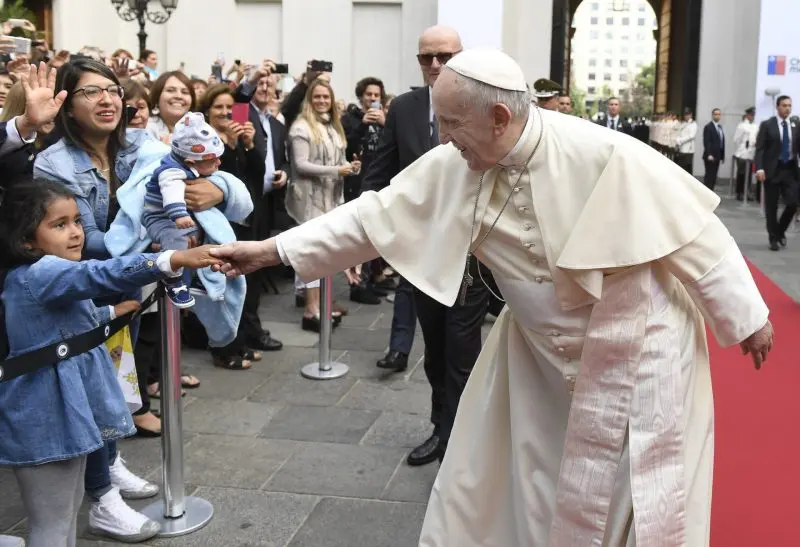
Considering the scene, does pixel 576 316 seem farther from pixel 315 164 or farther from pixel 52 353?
pixel 315 164

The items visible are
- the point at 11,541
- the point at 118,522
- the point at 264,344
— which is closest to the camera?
the point at 11,541

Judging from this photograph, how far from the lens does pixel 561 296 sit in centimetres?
254

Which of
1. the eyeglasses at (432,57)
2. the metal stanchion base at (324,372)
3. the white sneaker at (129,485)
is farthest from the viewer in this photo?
the metal stanchion base at (324,372)

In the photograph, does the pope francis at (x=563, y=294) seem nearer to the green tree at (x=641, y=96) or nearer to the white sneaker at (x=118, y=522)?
the white sneaker at (x=118, y=522)

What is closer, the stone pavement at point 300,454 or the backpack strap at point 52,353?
the backpack strap at point 52,353

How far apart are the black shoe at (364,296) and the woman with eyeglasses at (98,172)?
14.8 ft

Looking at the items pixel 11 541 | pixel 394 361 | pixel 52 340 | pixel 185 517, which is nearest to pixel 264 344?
pixel 394 361

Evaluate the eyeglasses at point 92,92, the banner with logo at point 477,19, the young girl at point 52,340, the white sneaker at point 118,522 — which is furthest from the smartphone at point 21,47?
the banner with logo at point 477,19

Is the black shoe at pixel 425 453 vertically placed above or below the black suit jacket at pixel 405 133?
below

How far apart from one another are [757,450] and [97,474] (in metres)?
3.05

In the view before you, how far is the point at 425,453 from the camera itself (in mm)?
4441

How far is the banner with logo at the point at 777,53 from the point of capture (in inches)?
816

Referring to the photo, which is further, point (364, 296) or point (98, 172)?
point (364, 296)

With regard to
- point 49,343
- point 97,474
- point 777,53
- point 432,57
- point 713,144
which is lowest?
point 97,474
